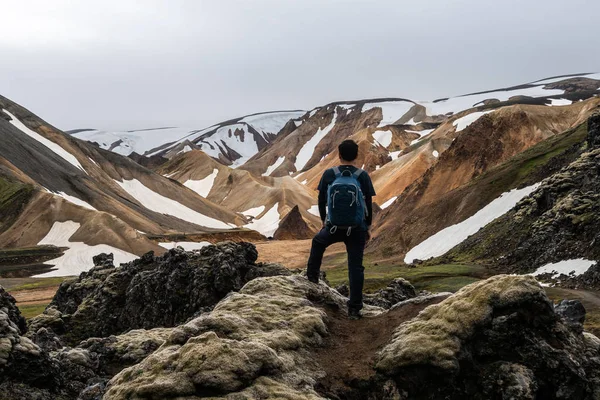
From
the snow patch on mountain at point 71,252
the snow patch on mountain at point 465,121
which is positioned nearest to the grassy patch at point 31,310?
the snow patch on mountain at point 71,252

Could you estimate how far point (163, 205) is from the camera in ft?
604

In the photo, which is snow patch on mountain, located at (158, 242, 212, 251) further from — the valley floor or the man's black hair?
the man's black hair

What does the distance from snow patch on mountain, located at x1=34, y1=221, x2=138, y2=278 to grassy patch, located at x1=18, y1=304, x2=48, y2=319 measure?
35.5 m

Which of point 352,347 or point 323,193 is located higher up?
point 323,193

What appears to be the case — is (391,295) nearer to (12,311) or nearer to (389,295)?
(389,295)

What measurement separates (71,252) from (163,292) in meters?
84.9

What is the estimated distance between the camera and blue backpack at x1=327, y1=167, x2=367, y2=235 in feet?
45.4

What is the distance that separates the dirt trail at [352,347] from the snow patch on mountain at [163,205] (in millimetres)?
161703

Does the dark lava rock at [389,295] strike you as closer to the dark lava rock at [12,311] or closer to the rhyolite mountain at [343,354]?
the rhyolite mountain at [343,354]

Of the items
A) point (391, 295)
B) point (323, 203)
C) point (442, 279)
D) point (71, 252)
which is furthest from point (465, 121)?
point (323, 203)

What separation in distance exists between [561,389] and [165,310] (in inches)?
834

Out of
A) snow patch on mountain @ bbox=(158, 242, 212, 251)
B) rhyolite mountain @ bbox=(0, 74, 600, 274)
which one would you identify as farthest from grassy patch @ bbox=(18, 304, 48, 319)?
snow patch on mountain @ bbox=(158, 242, 212, 251)

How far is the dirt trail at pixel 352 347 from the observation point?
1130cm

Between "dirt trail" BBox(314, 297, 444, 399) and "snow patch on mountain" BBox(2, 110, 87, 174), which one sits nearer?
"dirt trail" BBox(314, 297, 444, 399)
